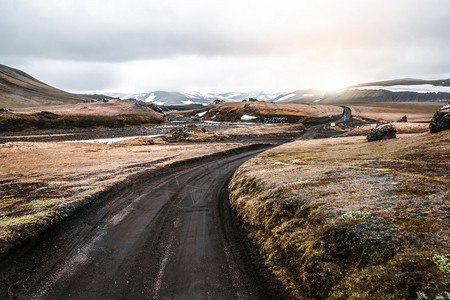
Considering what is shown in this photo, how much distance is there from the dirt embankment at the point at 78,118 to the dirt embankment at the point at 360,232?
11439 cm

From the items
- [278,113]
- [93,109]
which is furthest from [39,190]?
[278,113]

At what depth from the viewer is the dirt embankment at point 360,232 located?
637 centimetres

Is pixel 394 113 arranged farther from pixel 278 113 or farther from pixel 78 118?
pixel 78 118

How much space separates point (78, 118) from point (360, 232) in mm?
126301

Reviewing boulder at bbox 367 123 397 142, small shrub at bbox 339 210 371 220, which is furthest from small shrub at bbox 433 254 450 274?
boulder at bbox 367 123 397 142

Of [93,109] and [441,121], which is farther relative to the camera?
[93,109]

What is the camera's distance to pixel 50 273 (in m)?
9.61

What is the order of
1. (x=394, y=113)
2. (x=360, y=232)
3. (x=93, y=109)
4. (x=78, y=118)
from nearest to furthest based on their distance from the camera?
(x=360, y=232) → (x=78, y=118) → (x=93, y=109) → (x=394, y=113)

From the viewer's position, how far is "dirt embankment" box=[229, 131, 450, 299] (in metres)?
6.37

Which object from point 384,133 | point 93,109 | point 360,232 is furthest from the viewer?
point 93,109

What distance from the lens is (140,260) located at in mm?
10641

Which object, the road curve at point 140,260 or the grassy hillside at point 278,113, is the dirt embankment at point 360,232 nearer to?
the road curve at point 140,260

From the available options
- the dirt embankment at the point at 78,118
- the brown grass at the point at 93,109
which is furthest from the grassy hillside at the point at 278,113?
the brown grass at the point at 93,109

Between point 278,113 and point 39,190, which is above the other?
point 278,113
